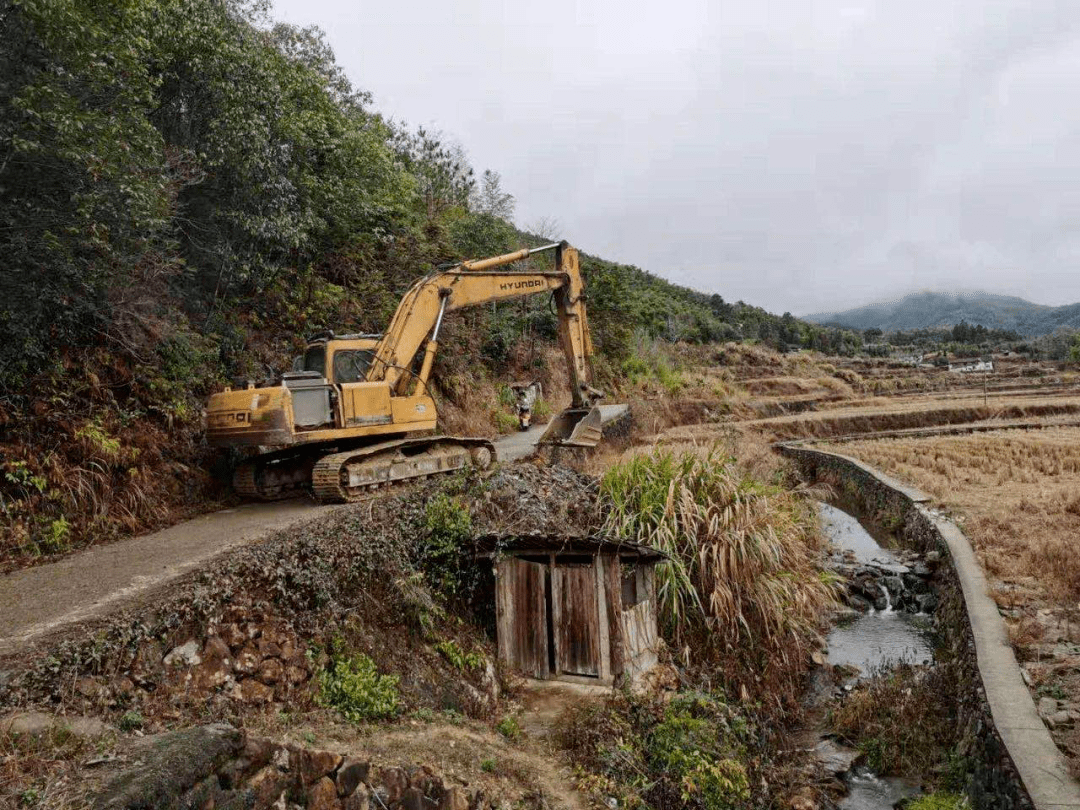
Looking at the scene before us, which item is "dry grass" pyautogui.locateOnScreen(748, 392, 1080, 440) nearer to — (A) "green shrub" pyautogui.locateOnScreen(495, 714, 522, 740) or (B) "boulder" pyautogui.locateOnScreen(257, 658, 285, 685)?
(A) "green shrub" pyautogui.locateOnScreen(495, 714, 522, 740)

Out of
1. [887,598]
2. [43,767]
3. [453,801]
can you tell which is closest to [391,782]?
[453,801]

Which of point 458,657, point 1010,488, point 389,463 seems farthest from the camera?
point 1010,488

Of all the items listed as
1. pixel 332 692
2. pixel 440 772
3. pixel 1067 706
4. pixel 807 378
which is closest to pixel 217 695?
pixel 332 692

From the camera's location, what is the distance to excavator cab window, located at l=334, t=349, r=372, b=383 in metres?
9.64

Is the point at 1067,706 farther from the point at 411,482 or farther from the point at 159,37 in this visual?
the point at 159,37

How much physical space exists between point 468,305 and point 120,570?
6.31 m

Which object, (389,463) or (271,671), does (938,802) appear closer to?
(271,671)

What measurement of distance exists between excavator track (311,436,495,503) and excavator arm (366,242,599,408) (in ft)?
3.10

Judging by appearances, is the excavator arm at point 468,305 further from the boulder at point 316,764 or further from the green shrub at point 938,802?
the green shrub at point 938,802

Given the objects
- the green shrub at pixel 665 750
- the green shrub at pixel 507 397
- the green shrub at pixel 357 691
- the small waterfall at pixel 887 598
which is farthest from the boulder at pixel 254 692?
the green shrub at pixel 507 397

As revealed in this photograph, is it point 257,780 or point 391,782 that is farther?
point 391,782

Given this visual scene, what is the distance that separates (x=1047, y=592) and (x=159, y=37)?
14.4 meters

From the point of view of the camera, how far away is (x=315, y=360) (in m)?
9.70

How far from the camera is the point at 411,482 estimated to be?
954 centimetres
